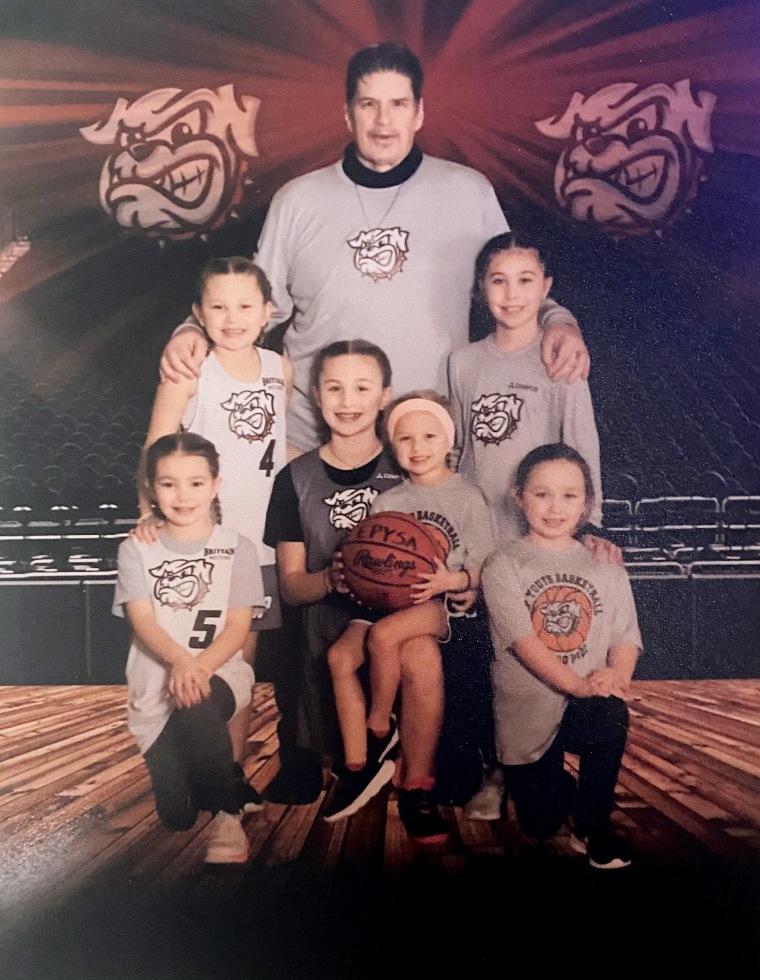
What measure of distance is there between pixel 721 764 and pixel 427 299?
144 centimetres

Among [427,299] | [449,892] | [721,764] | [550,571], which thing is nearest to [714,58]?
[427,299]

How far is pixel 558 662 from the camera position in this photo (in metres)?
2.32

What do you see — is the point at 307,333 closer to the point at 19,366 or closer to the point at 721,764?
the point at 19,366

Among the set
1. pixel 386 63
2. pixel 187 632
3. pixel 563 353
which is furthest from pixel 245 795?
pixel 386 63

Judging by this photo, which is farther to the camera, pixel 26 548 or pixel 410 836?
pixel 26 548

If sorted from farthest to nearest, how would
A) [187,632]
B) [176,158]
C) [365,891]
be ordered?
[176,158], [187,632], [365,891]

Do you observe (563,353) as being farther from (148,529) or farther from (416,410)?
(148,529)

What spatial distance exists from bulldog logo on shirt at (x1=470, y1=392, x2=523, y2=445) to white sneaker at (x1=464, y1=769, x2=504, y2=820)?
85cm

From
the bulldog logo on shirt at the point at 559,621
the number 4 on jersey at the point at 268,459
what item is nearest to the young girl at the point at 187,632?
the number 4 on jersey at the point at 268,459

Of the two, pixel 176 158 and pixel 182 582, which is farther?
pixel 176 158

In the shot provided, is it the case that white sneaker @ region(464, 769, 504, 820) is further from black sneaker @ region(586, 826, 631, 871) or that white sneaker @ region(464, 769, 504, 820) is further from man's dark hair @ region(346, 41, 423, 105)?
man's dark hair @ region(346, 41, 423, 105)

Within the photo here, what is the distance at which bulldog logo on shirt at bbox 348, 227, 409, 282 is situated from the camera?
241 centimetres

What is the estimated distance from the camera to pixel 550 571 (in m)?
2.35

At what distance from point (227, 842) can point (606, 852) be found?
0.94 m
